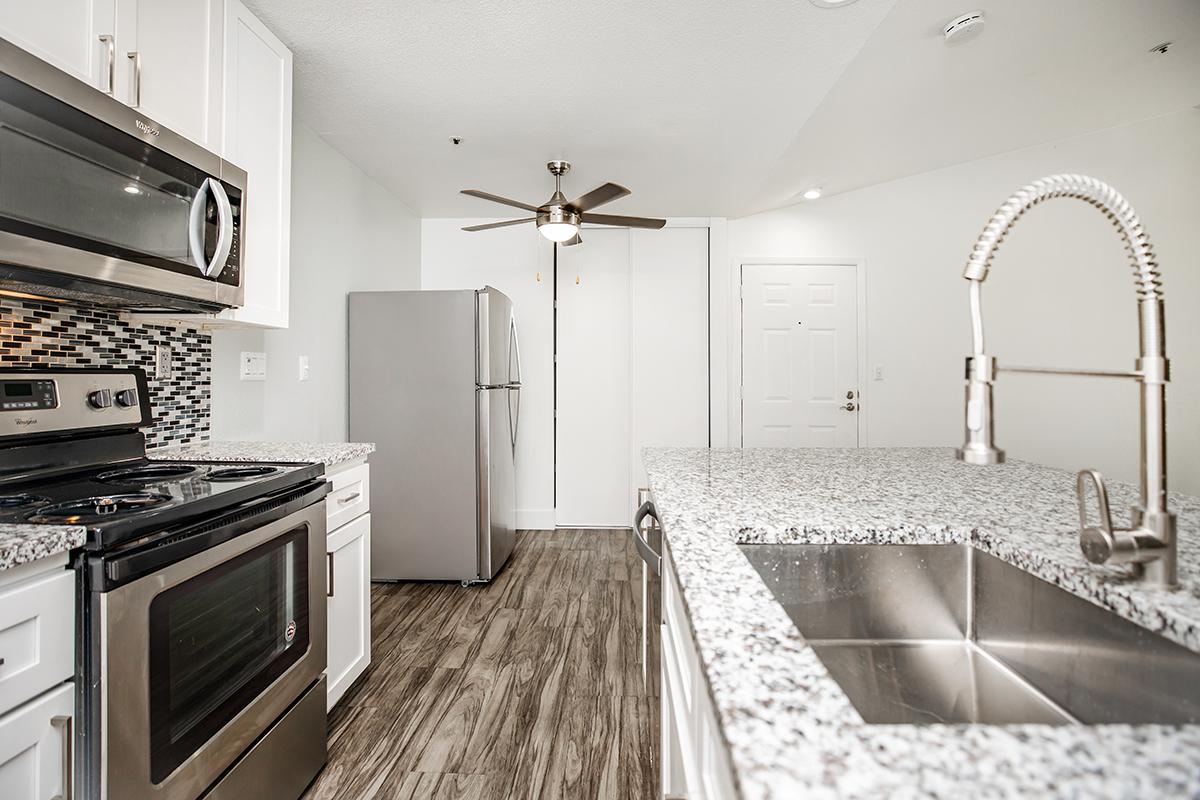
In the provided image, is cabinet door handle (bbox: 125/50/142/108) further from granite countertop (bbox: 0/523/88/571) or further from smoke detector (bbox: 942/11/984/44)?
smoke detector (bbox: 942/11/984/44)

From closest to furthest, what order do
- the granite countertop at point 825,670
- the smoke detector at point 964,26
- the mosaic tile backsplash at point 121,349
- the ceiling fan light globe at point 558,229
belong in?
1. the granite countertop at point 825,670
2. the mosaic tile backsplash at point 121,349
3. the smoke detector at point 964,26
4. the ceiling fan light globe at point 558,229

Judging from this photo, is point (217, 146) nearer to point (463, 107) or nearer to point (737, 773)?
point (463, 107)

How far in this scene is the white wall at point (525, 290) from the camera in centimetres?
434

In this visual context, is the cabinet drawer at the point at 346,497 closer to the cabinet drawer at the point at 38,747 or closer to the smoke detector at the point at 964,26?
the cabinet drawer at the point at 38,747

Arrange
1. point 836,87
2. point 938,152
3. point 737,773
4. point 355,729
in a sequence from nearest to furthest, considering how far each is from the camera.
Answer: point 737,773 → point 355,729 → point 836,87 → point 938,152

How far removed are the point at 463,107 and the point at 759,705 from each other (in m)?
2.68

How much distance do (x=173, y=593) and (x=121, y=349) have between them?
100cm

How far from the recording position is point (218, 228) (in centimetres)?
159

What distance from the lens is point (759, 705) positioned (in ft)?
1.43

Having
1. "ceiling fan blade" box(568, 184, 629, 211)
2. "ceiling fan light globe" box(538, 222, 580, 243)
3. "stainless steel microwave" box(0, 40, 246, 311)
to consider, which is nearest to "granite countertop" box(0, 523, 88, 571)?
"stainless steel microwave" box(0, 40, 246, 311)

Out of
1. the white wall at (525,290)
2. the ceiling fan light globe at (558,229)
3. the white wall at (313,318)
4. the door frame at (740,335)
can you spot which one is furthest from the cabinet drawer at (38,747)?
the door frame at (740,335)

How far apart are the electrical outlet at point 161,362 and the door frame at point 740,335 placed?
3375 mm

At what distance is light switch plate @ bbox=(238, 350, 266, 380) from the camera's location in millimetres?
2229

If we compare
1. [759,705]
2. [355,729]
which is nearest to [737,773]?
[759,705]
